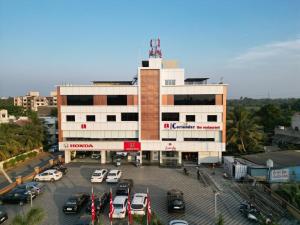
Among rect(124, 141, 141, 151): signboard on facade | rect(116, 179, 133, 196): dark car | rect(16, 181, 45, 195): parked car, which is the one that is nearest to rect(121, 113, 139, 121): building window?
rect(124, 141, 141, 151): signboard on facade

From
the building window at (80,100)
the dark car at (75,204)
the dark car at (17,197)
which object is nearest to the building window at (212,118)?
the building window at (80,100)

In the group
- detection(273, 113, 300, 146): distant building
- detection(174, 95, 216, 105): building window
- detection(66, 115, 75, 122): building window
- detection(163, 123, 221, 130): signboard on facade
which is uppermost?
detection(174, 95, 216, 105): building window

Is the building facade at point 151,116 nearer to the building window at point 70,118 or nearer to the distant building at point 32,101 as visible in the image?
the building window at point 70,118

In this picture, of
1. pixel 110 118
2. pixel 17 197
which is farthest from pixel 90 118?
pixel 17 197

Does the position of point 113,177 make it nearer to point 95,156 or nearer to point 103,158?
point 103,158

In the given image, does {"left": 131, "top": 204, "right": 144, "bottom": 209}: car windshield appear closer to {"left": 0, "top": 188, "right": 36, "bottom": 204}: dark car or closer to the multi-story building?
{"left": 0, "top": 188, "right": 36, "bottom": 204}: dark car

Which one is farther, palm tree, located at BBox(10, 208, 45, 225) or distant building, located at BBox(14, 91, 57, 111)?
distant building, located at BBox(14, 91, 57, 111)
